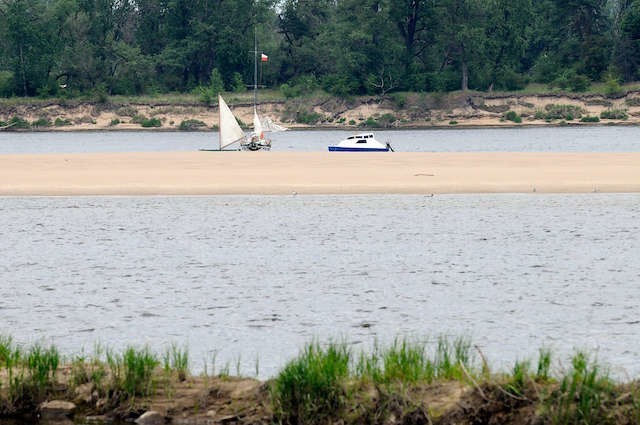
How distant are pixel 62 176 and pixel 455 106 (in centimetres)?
8886

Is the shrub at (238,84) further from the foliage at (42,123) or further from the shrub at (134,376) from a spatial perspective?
the shrub at (134,376)

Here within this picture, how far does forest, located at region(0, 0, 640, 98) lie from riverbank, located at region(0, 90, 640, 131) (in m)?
2.16

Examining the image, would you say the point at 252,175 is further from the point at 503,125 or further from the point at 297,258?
the point at 503,125

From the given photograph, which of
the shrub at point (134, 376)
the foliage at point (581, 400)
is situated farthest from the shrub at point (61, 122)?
the foliage at point (581, 400)

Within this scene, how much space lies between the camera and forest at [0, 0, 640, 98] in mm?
129500

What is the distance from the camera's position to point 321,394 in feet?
38.0

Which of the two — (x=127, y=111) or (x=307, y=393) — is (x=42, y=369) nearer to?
(x=307, y=393)

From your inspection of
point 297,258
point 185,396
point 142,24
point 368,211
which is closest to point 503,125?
point 142,24

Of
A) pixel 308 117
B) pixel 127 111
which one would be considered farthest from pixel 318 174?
pixel 127 111

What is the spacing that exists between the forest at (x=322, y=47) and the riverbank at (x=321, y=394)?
4584 inches

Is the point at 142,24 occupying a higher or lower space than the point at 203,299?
higher

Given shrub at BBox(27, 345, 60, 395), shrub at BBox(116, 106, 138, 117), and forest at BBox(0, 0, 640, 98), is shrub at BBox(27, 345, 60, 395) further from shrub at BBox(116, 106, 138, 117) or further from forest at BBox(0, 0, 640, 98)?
shrub at BBox(116, 106, 138, 117)

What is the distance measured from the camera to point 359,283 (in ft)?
69.5

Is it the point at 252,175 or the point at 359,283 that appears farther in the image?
the point at 252,175
